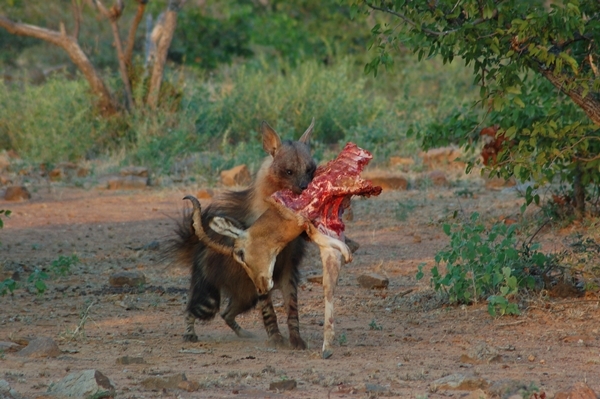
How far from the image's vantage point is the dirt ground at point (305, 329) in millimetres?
4500

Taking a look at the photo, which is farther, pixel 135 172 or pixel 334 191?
pixel 135 172

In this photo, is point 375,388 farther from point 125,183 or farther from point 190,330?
point 125,183

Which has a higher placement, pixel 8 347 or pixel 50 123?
pixel 8 347

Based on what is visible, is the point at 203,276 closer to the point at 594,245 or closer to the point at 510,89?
the point at 510,89

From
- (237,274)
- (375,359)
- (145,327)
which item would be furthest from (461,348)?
(145,327)

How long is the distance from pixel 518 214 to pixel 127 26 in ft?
59.2

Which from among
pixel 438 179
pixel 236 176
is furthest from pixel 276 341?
pixel 438 179

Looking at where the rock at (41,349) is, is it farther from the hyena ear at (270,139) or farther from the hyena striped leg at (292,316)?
the hyena ear at (270,139)

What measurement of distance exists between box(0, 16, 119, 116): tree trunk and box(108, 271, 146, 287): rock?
22.8 ft

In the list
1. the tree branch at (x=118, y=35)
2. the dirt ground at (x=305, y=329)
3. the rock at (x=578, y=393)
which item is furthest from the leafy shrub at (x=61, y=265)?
the tree branch at (x=118, y=35)

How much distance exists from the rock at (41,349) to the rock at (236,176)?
6.67 metres

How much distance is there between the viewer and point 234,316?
6.08m

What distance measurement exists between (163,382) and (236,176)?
24.8ft

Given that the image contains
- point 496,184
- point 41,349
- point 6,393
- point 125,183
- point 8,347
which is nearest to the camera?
A: point 6,393
